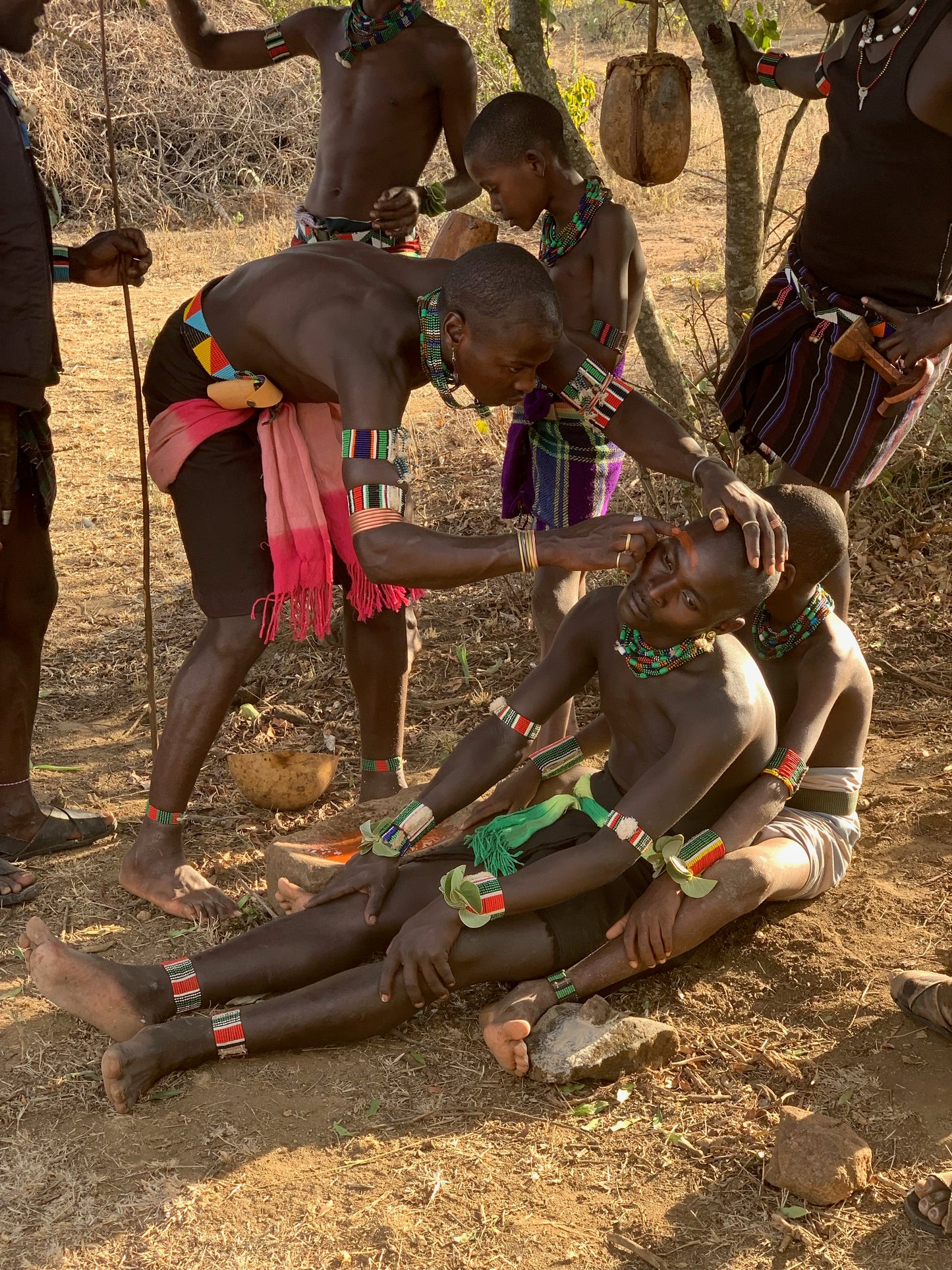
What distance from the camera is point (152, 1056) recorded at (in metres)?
2.35

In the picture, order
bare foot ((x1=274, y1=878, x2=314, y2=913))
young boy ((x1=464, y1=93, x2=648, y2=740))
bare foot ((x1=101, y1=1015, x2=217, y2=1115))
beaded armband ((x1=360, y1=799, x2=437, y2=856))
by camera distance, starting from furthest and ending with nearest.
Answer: young boy ((x1=464, y1=93, x2=648, y2=740)), bare foot ((x1=274, y1=878, x2=314, y2=913)), beaded armband ((x1=360, y1=799, x2=437, y2=856)), bare foot ((x1=101, y1=1015, x2=217, y2=1115))

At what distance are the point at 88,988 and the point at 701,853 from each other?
123cm

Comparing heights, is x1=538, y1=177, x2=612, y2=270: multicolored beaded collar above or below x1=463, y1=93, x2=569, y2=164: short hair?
below

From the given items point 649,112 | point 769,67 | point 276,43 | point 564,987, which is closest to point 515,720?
point 564,987

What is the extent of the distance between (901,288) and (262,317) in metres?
1.46

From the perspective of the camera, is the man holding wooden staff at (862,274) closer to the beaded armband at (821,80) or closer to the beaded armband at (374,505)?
the beaded armband at (821,80)

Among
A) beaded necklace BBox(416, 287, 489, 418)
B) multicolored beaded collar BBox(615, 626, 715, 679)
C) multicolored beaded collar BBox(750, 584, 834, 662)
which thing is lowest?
multicolored beaded collar BBox(750, 584, 834, 662)

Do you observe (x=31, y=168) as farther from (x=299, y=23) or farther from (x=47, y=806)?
(x=47, y=806)

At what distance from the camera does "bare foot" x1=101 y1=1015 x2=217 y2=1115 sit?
230 centimetres

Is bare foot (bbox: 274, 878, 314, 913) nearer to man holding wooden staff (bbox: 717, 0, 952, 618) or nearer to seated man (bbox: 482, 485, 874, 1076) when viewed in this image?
seated man (bbox: 482, 485, 874, 1076)

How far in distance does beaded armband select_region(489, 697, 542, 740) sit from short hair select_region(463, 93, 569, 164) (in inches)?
57.6

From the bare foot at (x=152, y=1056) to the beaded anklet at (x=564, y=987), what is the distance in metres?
0.67

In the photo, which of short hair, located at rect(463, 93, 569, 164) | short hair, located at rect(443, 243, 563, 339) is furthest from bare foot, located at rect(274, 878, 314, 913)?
short hair, located at rect(463, 93, 569, 164)

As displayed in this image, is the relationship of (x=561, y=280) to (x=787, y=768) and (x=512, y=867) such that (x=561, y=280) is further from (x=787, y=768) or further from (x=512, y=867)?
(x=512, y=867)
